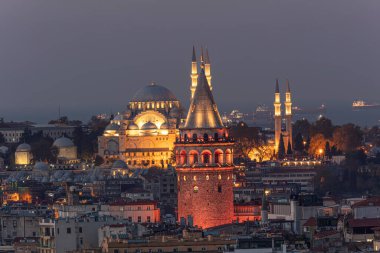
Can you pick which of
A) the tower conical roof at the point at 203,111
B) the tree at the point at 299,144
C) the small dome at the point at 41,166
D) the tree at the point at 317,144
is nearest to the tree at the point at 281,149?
the tree at the point at 299,144

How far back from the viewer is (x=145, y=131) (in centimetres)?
18850

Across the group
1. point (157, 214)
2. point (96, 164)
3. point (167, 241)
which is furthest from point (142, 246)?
point (96, 164)

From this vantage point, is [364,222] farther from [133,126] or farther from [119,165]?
[133,126]

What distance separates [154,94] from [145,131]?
807cm

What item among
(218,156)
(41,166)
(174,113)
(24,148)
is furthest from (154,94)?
(218,156)

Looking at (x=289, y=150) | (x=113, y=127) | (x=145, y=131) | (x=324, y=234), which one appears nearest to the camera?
(x=324, y=234)

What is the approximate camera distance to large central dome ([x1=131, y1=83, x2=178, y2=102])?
195 metres

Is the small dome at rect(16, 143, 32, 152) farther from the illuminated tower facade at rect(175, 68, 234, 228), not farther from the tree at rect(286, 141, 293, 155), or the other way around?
the illuminated tower facade at rect(175, 68, 234, 228)

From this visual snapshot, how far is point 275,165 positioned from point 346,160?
6.01 meters

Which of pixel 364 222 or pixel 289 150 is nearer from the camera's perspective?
pixel 364 222

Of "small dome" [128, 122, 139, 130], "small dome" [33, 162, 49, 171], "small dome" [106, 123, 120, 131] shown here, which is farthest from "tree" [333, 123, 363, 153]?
"small dome" [33, 162, 49, 171]

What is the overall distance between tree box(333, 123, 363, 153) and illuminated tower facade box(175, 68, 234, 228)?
87337 millimetres

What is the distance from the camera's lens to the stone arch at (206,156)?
8281cm

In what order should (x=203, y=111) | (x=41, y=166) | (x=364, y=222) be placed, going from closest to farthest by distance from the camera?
(x=364, y=222) → (x=203, y=111) → (x=41, y=166)
